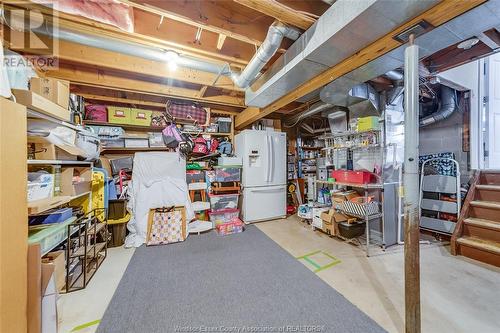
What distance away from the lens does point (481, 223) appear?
2.46 meters

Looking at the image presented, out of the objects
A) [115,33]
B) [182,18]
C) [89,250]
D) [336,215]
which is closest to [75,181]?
[89,250]

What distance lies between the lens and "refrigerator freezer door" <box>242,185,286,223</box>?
3.96 m

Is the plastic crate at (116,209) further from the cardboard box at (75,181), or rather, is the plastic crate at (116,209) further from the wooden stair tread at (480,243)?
the wooden stair tread at (480,243)

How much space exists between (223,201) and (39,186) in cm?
261

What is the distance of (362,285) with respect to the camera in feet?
6.26

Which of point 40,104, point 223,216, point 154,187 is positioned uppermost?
point 40,104

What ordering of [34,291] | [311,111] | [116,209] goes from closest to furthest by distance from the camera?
1. [34,291]
2. [116,209]
3. [311,111]

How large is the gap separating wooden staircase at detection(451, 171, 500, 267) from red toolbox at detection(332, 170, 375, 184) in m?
1.25

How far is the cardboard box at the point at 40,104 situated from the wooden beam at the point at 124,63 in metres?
0.64

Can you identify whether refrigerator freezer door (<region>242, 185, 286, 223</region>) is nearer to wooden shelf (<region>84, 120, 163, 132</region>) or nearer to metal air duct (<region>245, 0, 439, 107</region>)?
wooden shelf (<region>84, 120, 163, 132</region>)

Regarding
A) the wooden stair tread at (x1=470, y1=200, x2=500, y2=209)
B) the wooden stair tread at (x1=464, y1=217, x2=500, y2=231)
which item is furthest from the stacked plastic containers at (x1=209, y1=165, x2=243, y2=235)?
the wooden stair tread at (x1=470, y1=200, x2=500, y2=209)

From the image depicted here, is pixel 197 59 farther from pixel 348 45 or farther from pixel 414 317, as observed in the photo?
pixel 414 317

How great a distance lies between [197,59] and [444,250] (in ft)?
13.2

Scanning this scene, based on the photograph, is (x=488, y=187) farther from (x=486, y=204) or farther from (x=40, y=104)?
(x=40, y=104)
